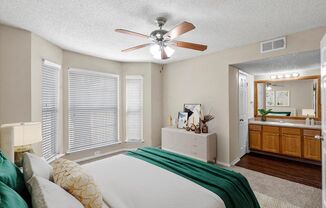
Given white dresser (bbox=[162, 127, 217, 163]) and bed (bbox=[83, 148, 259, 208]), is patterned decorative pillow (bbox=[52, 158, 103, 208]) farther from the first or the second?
white dresser (bbox=[162, 127, 217, 163])

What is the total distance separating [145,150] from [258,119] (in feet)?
12.2

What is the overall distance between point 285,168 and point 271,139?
32.4 inches

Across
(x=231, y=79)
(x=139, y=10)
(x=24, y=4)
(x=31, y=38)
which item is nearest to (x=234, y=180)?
(x=139, y=10)

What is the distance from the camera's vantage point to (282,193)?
8.18 feet

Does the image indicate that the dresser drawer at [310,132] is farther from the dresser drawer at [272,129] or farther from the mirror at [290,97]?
the mirror at [290,97]

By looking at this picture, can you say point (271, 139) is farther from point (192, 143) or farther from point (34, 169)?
point (34, 169)

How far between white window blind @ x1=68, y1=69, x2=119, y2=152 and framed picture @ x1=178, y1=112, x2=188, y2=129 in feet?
5.38

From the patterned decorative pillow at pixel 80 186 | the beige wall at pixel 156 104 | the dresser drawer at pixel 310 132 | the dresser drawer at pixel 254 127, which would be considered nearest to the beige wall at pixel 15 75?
the patterned decorative pillow at pixel 80 186

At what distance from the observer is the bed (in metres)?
1.32

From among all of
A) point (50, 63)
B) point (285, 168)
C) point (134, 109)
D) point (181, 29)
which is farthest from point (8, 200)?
point (285, 168)

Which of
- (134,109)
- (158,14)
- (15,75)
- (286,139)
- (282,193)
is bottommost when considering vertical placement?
(282,193)

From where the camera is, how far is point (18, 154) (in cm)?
204

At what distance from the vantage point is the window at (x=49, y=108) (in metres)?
2.93

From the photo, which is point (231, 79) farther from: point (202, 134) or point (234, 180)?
point (234, 180)
